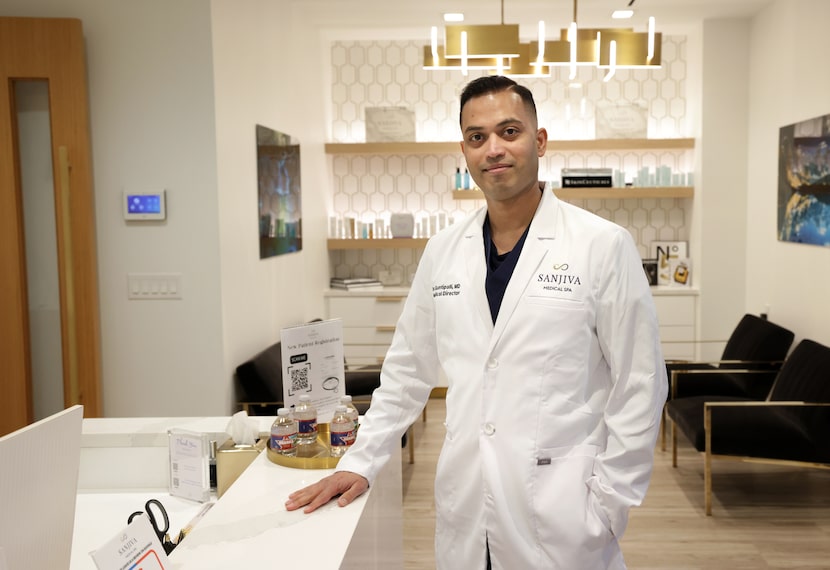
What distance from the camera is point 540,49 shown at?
4633 mm

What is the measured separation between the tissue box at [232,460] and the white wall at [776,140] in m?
3.82

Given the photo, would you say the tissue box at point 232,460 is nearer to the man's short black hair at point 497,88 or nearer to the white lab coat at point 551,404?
the white lab coat at point 551,404

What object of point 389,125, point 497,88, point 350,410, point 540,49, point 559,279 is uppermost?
point 540,49

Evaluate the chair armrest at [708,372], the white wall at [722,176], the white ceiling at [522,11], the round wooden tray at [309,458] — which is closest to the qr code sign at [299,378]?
the round wooden tray at [309,458]

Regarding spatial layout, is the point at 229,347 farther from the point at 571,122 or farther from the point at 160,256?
the point at 571,122

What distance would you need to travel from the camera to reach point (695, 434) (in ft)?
13.8

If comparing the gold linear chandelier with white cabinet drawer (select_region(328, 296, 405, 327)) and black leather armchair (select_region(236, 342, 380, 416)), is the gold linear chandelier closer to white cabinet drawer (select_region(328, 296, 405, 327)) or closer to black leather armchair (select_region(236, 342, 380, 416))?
black leather armchair (select_region(236, 342, 380, 416))

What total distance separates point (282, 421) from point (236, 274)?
2.25m

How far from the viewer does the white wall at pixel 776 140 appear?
4.76 meters

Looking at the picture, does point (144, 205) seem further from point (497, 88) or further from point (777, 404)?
point (777, 404)

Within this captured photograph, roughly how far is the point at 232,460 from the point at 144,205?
6.59 ft

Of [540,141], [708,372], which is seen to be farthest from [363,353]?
[540,141]

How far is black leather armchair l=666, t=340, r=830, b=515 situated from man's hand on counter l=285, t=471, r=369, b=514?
2810 millimetres

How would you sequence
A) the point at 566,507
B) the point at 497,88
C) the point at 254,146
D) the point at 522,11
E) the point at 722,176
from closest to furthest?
1. the point at 566,507
2. the point at 497,88
3. the point at 254,146
4. the point at 522,11
5. the point at 722,176
